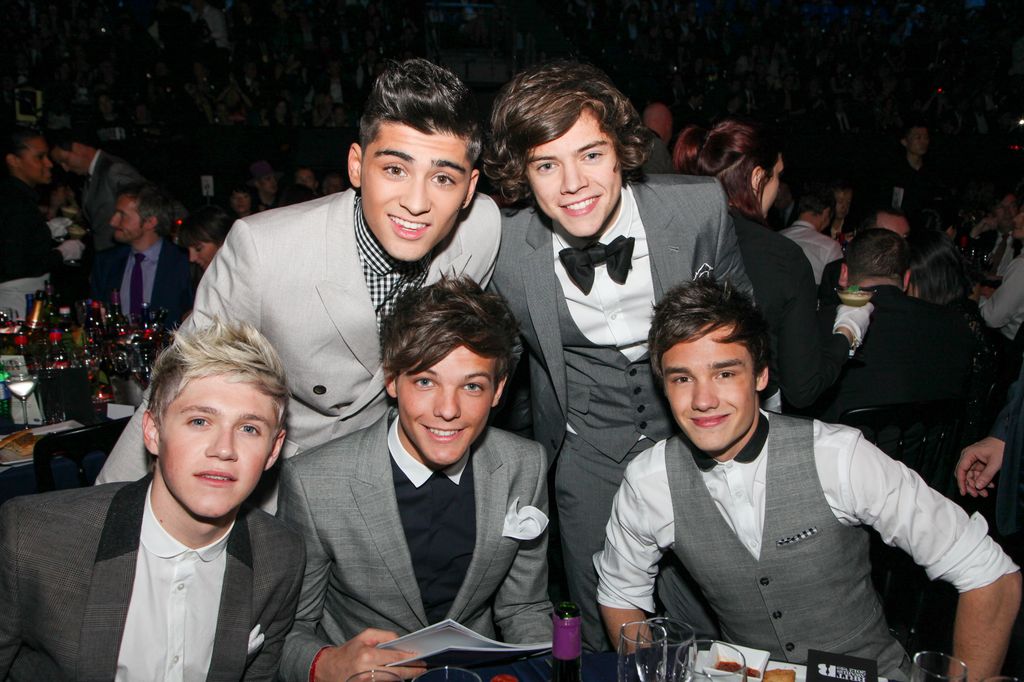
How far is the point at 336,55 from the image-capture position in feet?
40.4

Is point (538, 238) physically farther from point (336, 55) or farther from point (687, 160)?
point (336, 55)

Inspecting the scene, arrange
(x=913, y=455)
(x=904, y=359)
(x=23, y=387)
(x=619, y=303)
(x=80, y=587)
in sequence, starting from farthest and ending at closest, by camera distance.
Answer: (x=23, y=387)
(x=904, y=359)
(x=913, y=455)
(x=619, y=303)
(x=80, y=587)

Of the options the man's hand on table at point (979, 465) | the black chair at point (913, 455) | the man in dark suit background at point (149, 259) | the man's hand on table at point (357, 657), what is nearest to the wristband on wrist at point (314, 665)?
the man's hand on table at point (357, 657)

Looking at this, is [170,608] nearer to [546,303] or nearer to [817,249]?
[546,303]

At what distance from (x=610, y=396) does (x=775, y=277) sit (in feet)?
2.13

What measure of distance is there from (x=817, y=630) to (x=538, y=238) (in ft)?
4.02

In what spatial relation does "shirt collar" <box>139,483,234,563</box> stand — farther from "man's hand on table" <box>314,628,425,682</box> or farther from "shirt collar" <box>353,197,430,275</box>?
"shirt collar" <box>353,197,430,275</box>

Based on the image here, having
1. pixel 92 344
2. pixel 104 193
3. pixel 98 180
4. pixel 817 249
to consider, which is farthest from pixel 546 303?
pixel 98 180

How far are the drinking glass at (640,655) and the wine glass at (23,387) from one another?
2.66 metres

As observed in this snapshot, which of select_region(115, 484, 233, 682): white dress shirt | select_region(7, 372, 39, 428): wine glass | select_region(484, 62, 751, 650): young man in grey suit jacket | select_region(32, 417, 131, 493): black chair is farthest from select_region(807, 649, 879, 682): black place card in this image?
select_region(7, 372, 39, 428): wine glass

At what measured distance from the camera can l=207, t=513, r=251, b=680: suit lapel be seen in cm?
167

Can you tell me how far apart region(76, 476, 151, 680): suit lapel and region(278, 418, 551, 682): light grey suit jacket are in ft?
1.21

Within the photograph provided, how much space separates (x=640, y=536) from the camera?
1.94 m

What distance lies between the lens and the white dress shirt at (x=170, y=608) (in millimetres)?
1639
